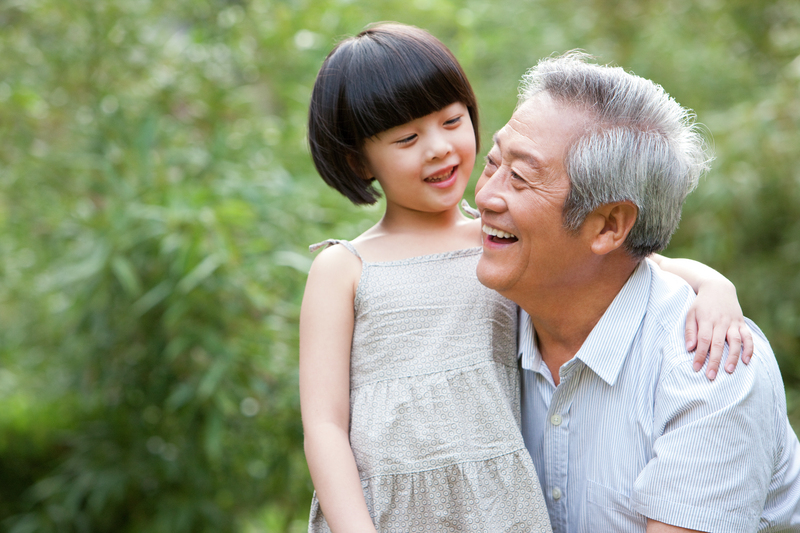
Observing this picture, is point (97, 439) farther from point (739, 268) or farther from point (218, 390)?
point (739, 268)

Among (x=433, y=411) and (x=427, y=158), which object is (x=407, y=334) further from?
(x=427, y=158)

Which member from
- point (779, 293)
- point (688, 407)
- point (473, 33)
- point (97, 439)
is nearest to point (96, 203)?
point (97, 439)

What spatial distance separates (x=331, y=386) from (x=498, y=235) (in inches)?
20.0

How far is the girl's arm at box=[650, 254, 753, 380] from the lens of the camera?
1.57 metres

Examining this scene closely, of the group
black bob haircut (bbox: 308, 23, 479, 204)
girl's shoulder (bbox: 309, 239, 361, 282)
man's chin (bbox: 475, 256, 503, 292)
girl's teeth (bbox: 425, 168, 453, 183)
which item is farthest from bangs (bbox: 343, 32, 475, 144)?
man's chin (bbox: 475, 256, 503, 292)

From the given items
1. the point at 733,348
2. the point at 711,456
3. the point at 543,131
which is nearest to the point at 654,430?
the point at 711,456

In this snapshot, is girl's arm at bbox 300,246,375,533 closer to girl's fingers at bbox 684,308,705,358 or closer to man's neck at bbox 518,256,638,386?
man's neck at bbox 518,256,638,386

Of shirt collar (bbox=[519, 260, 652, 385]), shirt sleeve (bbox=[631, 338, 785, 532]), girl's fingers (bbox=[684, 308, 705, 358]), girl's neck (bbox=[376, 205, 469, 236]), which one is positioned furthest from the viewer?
girl's neck (bbox=[376, 205, 469, 236])

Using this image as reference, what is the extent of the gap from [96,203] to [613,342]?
253cm

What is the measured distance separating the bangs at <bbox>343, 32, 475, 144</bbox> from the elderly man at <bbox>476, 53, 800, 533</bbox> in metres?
Result: 0.19

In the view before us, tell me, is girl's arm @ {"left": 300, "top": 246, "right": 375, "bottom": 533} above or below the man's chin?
below

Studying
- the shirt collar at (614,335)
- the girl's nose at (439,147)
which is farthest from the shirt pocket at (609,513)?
the girl's nose at (439,147)

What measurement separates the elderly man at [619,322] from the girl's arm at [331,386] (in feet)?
1.08

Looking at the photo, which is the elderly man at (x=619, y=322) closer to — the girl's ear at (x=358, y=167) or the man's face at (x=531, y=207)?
the man's face at (x=531, y=207)
